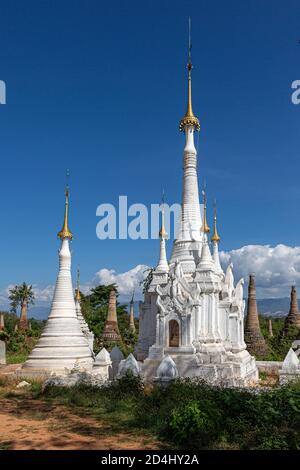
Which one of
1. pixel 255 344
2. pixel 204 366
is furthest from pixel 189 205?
pixel 255 344

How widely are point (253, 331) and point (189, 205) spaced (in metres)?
15.7

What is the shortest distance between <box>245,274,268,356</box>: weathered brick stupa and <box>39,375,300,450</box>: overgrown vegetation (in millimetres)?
22230

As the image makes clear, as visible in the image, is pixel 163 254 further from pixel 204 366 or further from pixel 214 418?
pixel 214 418

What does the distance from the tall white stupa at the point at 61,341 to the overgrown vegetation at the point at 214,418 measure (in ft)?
26.1

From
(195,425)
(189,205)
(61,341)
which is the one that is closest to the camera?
(195,425)

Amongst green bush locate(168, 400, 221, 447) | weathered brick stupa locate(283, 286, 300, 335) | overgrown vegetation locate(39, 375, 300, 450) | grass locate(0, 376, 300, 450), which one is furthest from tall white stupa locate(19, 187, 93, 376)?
weathered brick stupa locate(283, 286, 300, 335)

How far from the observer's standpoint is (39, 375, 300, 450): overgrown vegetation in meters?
9.30

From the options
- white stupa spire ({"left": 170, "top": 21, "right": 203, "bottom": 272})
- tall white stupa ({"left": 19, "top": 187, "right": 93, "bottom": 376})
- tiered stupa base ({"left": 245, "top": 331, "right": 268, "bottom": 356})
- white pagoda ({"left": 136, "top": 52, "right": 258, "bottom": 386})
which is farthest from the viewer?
tiered stupa base ({"left": 245, "top": 331, "right": 268, "bottom": 356})

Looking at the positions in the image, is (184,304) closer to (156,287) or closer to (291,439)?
(156,287)

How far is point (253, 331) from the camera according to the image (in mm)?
35469

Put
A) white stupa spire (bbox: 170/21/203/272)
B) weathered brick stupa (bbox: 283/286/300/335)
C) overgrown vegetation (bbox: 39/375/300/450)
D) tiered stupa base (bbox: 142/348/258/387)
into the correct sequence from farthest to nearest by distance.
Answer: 1. weathered brick stupa (bbox: 283/286/300/335)
2. white stupa spire (bbox: 170/21/203/272)
3. tiered stupa base (bbox: 142/348/258/387)
4. overgrown vegetation (bbox: 39/375/300/450)

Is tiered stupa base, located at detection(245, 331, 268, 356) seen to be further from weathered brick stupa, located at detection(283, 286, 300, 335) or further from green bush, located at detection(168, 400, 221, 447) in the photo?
green bush, located at detection(168, 400, 221, 447)

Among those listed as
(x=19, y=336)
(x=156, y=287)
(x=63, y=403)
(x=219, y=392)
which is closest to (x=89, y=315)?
(x=19, y=336)
